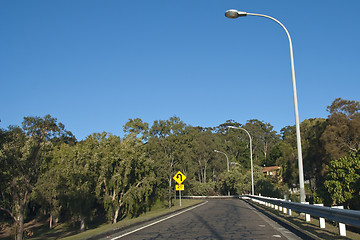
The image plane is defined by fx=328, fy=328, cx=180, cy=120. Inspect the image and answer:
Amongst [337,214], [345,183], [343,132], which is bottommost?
[337,214]

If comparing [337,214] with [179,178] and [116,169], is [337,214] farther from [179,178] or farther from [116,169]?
[116,169]

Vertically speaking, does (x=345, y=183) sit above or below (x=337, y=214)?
above

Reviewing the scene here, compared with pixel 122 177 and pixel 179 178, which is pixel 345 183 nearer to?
pixel 179 178

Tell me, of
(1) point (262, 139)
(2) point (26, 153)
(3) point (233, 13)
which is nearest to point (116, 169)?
(2) point (26, 153)

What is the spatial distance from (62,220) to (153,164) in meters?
20.1

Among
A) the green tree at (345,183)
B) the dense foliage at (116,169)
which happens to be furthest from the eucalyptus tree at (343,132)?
the green tree at (345,183)

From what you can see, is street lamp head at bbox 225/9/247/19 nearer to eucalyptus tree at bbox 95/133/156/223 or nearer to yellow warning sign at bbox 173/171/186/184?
yellow warning sign at bbox 173/171/186/184

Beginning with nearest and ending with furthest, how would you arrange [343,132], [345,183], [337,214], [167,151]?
[337,214] < [345,183] < [343,132] < [167,151]

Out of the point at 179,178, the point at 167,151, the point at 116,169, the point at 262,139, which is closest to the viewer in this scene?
the point at 179,178

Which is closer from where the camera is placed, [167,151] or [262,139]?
[167,151]

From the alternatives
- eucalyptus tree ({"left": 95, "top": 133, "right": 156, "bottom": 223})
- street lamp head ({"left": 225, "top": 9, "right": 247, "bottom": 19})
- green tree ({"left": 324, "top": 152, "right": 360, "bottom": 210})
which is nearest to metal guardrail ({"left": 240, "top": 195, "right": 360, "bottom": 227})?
street lamp head ({"left": 225, "top": 9, "right": 247, "bottom": 19})

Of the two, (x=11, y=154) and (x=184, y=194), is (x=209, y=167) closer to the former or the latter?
(x=184, y=194)

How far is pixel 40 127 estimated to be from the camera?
17.9 meters

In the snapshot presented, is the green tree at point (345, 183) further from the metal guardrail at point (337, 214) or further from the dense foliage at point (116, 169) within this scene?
the metal guardrail at point (337, 214)
